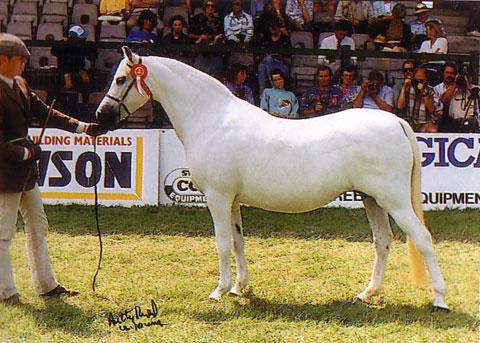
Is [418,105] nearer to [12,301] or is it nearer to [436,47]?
[436,47]

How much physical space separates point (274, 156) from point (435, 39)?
2.83 ft

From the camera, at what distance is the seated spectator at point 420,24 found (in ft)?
7.50

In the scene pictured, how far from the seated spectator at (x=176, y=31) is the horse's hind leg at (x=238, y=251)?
706 millimetres

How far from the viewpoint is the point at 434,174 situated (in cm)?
244

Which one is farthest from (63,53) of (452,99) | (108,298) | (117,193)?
(452,99)

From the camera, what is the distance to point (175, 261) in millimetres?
2254

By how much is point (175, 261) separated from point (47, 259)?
1.64 feet

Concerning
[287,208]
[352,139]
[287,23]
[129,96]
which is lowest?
[287,208]

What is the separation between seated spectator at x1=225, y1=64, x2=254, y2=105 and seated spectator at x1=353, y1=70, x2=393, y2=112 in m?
0.46

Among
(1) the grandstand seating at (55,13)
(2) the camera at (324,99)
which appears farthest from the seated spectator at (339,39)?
(1) the grandstand seating at (55,13)

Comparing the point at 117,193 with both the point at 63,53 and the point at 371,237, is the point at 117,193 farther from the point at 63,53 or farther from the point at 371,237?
the point at 371,237

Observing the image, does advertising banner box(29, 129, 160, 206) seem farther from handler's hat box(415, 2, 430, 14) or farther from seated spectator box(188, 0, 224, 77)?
handler's hat box(415, 2, 430, 14)

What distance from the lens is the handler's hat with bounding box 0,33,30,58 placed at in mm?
1895

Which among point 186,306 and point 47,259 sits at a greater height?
point 47,259
